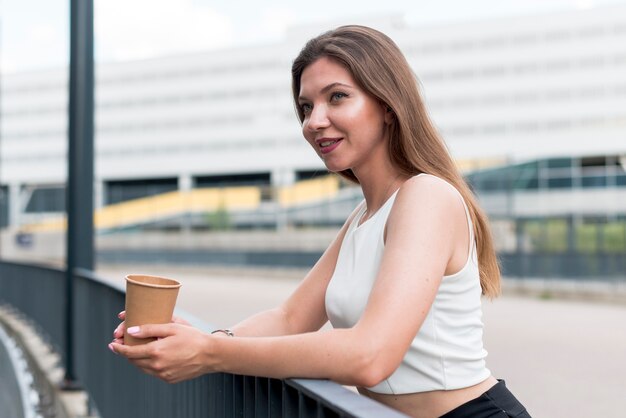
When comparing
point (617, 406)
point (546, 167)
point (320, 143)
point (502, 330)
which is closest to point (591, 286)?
point (546, 167)

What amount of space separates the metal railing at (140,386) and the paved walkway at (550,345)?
509 millimetres

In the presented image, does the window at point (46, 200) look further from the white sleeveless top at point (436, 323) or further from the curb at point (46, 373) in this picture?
the white sleeveless top at point (436, 323)

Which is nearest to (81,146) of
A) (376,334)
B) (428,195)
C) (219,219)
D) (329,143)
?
(329,143)

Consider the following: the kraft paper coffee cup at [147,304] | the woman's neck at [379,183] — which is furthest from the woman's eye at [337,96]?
the kraft paper coffee cup at [147,304]

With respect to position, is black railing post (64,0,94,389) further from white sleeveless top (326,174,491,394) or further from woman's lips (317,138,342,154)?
white sleeveless top (326,174,491,394)

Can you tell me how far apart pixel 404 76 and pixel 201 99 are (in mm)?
69840

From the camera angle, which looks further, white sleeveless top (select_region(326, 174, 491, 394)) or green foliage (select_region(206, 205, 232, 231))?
green foliage (select_region(206, 205, 232, 231))

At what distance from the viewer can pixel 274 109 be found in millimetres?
67375

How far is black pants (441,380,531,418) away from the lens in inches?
81.4

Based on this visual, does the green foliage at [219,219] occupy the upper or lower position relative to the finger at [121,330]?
upper

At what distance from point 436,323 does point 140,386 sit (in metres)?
2.62

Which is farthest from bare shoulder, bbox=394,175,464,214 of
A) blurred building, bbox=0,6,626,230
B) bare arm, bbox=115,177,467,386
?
blurred building, bbox=0,6,626,230

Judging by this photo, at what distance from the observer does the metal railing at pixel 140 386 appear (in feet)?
6.20

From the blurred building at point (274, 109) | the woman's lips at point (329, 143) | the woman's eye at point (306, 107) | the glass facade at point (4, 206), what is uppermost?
the blurred building at point (274, 109)
